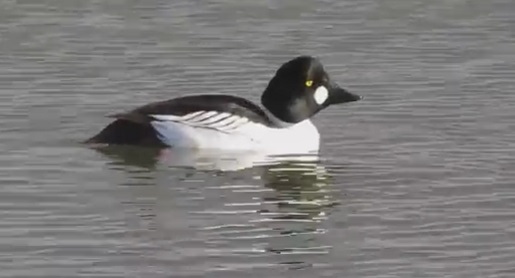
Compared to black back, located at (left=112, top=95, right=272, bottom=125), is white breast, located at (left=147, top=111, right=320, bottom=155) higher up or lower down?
lower down

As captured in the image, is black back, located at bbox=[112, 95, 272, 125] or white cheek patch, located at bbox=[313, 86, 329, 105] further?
white cheek patch, located at bbox=[313, 86, 329, 105]

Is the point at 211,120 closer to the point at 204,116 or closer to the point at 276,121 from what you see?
the point at 204,116

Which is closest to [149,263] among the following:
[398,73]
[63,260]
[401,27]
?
[63,260]

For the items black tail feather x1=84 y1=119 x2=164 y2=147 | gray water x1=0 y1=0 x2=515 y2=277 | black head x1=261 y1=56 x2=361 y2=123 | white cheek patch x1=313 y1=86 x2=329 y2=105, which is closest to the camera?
gray water x1=0 y1=0 x2=515 y2=277

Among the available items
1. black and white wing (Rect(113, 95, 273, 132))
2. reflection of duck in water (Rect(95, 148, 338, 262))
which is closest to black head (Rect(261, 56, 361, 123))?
black and white wing (Rect(113, 95, 273, 132))

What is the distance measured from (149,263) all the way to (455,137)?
4397mm

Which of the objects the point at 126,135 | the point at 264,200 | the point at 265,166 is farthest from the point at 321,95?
the point at 264,200

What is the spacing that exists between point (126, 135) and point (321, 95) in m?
1.56

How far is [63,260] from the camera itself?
9.40 m

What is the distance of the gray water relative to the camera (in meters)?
9.66

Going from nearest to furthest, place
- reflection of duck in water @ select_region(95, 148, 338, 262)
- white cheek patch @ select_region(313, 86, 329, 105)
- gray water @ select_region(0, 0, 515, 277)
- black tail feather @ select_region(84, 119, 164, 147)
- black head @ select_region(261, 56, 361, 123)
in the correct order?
gray water @ select_region(0, 0, 515, 277) < reflection of duck in water @ select_region(95, 148, 338, 262) < black tail feather @ select_region(84, 119, 164, 147) < black head @ select_region(261, 56, 361, 123) < white cheek patch @ select_region(313, 86, 329, 105)

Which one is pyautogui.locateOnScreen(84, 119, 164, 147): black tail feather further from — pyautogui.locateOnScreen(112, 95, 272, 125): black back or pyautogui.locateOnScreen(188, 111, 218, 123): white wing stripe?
pyautogui.locateOnScreen(188, 111, 218, 123): white wing stripe

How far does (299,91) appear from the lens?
13.6 meters

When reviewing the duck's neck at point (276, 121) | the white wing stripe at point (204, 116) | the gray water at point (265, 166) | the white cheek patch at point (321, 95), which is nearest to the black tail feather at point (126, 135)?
the gray water at point (265, 166)
